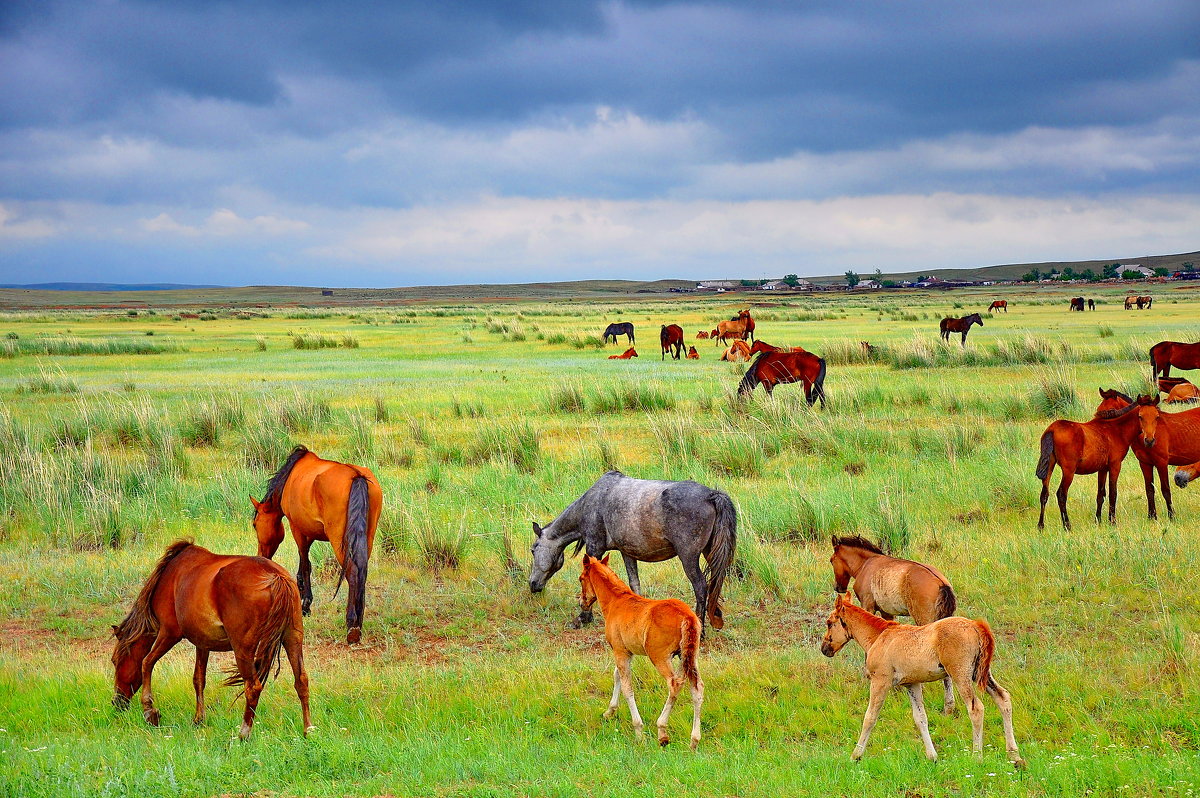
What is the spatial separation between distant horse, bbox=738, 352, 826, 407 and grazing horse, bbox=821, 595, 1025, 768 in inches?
554

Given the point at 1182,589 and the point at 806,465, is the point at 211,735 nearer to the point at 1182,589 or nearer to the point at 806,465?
the point at 1182,589

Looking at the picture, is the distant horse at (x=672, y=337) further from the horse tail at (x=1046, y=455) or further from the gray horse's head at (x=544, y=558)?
the gray horse's head at (x=544, y=558)

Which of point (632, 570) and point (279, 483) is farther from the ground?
point (279, 483)

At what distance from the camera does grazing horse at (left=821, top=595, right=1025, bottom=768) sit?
502cm

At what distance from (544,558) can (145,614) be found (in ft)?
12.1

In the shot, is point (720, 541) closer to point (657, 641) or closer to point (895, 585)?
point (895, 585)

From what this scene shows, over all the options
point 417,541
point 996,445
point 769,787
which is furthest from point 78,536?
point 996,445

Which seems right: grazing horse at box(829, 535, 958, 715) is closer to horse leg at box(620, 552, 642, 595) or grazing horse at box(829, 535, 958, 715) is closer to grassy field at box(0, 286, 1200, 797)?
grassy field at box(0, 286, 1200, 797)

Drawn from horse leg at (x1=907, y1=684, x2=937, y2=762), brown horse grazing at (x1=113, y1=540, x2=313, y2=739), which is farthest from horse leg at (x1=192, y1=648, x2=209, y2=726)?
horse leg at (x1=907, y1=684, x2=937, y2=762)

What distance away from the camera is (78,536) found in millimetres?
11031

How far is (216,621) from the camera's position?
18.2ft

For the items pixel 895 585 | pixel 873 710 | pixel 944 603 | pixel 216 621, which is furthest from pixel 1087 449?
pixel 216 621

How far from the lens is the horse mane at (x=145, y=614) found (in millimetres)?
5855

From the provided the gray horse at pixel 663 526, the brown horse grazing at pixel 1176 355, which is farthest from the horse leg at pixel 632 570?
the brown horse grazing at pixel 1176 355
